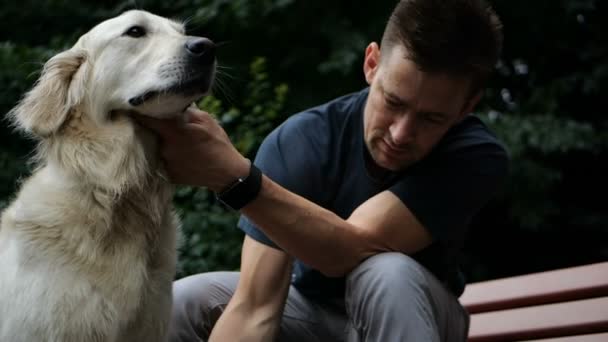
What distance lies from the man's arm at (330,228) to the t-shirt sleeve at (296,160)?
186mm

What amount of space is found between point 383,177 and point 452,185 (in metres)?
0.20

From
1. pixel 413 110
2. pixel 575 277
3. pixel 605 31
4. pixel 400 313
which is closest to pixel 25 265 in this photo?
pixel 400 313

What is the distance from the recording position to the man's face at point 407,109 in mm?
2283

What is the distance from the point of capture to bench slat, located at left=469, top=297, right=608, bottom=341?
8.41ft

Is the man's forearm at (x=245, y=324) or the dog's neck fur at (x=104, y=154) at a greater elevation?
the dog's neck fur at (x=104, y=154)

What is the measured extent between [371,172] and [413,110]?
0.25 meters

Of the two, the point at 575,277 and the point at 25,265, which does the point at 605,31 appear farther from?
the point at 25,265

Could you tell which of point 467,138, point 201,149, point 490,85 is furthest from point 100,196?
point 490,85

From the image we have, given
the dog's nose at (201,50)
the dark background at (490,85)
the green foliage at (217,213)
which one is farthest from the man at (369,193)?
the dark background at (490,85)

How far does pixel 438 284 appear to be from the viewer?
2326mm

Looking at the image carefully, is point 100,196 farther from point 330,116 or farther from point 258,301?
point 330,116

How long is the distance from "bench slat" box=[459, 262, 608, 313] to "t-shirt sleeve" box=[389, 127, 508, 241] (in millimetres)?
516

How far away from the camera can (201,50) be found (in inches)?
81.0

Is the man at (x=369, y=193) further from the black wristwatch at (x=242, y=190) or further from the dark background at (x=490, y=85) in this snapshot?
the dark background at (x=490, y=85)
